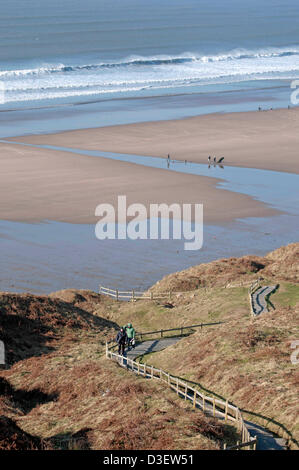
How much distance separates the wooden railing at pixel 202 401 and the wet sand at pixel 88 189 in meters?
22.4

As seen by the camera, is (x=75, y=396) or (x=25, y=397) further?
(x=25, y=397)

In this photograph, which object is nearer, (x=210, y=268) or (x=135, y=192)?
(x=210, y=268)

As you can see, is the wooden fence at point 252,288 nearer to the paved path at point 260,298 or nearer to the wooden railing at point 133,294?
the paved path at point 260,298

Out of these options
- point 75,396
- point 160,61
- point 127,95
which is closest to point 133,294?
point 75,396

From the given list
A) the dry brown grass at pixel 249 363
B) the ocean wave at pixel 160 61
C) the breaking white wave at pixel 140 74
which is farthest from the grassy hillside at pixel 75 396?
the ocean wave at pixel 160 61

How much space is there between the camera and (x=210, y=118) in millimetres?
75562

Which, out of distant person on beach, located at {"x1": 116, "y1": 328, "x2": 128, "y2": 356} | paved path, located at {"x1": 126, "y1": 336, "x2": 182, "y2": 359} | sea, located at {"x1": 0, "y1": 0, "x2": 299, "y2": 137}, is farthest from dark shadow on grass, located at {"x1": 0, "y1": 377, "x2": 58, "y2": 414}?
sea, located at {"x1": 0, "y1": 0, "x2": 299, "y2": 137}

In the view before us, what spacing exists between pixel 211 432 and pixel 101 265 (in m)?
21.5

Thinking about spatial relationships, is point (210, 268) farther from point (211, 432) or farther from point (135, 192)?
point (211, 432)

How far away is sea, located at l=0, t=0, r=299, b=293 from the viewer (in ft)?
122

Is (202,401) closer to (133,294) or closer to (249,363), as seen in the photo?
(249,363)

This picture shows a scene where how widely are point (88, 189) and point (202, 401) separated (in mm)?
33300

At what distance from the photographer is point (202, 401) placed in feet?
61.2
